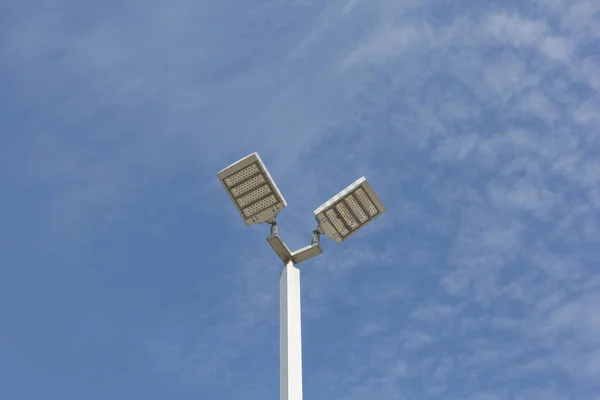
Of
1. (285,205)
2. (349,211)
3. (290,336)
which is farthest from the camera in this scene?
(349,211)

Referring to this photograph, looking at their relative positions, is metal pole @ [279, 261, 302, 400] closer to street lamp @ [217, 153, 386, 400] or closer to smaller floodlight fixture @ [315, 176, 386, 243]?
street lamp @ [217, 153, 386, 400]

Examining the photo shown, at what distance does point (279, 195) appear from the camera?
962 cm

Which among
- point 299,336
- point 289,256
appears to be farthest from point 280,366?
point 289,256

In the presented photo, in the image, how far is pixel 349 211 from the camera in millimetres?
9750

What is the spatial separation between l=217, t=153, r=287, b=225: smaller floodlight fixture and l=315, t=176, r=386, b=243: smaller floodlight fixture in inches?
20.3

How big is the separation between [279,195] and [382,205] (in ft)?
4.08

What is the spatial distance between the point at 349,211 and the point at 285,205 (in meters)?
0.76

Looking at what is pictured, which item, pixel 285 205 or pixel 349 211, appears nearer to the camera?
pixel 285 205

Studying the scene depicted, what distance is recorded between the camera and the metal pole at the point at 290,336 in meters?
8.43

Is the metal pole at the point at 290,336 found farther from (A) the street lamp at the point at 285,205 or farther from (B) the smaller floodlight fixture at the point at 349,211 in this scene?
(B) the smaller floodlight fixture at the point at 349,211

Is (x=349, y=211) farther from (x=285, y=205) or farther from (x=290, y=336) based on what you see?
(x=290, y=336)

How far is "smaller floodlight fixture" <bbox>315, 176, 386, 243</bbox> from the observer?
9.66 meters

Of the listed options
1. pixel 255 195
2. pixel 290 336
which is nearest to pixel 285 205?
pixel 255 195

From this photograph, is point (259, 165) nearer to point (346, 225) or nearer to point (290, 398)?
point (346, 225)
